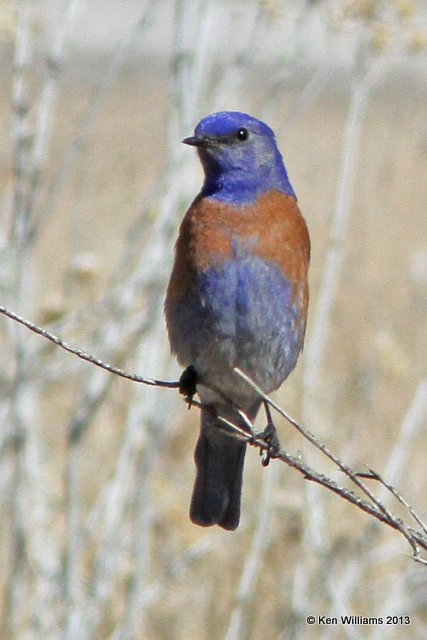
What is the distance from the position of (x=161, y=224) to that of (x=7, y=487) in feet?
4.50

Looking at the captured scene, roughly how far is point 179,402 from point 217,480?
2.86 metres

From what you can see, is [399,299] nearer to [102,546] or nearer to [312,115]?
[312,115]

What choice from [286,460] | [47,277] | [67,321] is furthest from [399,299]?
[286,460]

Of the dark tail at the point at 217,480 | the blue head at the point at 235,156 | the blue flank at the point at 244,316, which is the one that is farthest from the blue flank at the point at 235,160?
the dark tail at the point at 217,480

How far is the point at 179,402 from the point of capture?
755 centimetres

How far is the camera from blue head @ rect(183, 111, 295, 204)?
15.5 ft

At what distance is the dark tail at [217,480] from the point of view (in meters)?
4.58

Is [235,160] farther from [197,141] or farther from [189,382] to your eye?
[189,382]

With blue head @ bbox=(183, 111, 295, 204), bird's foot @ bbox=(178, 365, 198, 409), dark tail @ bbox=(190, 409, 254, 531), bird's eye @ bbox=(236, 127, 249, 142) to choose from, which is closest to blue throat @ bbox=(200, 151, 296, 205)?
blue head @ bbox=(183, 111, 295, 204)

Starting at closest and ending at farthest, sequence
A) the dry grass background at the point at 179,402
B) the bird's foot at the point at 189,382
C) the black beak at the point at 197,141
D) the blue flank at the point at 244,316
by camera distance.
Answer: the blue flank at the point at 244,316 < the bird's foot at the point at 189,382 < the black beak at the point at 197,141 < the dry grass background at the point at 179,402

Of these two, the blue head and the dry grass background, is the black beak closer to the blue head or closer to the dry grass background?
the blue head

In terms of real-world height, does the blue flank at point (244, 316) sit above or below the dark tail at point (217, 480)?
above

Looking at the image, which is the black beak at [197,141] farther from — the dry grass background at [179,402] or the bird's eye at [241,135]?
the dry grass background at [179,402]

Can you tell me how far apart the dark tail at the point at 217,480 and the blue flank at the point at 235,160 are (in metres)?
0.80
